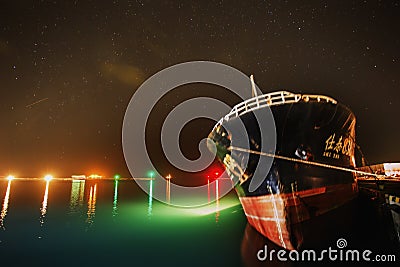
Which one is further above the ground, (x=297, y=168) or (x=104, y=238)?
(x=297, y=168)

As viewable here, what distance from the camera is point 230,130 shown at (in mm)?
11766

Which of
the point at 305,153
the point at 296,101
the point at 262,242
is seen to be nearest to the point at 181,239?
the point at 262,242

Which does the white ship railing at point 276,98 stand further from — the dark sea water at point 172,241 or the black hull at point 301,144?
the dark sea water at point 172,241

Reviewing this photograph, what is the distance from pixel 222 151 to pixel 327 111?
5.04 m

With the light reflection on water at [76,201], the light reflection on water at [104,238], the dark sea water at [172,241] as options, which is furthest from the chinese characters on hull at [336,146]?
the light reflection on water at [76,201]

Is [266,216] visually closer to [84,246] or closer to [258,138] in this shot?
[258,138]

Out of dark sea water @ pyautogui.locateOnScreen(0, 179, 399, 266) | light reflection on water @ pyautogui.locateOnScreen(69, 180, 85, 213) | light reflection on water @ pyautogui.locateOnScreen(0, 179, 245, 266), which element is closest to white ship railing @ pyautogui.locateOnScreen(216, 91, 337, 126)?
dark sea water @ pyautogui.locateOnScreen(0, 179, 399, 266)

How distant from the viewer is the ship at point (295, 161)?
10.1m

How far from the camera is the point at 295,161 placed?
10.2m

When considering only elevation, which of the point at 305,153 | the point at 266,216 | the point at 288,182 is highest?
the point at 305,153

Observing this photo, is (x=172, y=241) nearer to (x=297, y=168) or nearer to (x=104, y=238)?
(x=104, y=238)

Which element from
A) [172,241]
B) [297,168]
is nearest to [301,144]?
[297,168]

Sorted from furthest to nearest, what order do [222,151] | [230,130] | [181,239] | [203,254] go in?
[181,239] < [203,254] < [222,151] < [230,130]

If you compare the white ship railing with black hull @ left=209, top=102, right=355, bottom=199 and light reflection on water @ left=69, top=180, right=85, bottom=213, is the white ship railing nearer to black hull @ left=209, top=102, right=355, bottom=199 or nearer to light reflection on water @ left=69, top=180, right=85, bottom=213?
black hull @ left=209, top=102, right=355, bottom=199
